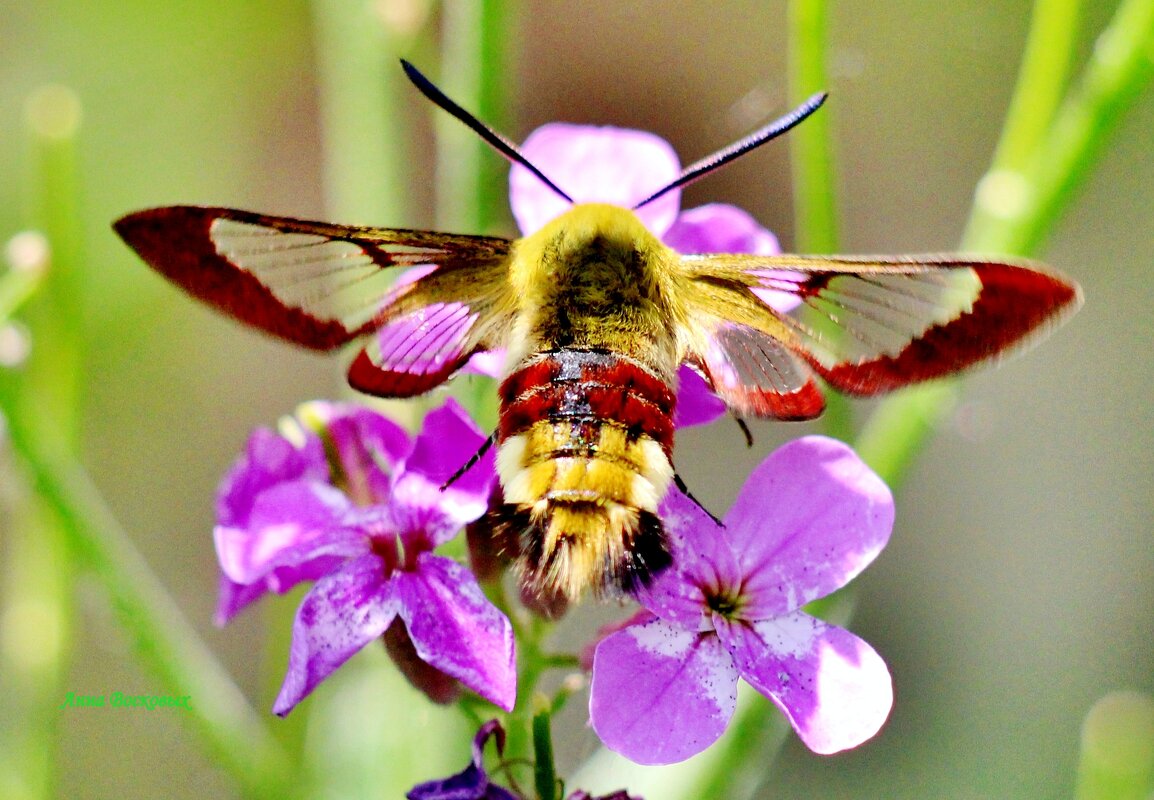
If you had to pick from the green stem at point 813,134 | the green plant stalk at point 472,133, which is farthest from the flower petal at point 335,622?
the green stem at point 813,134

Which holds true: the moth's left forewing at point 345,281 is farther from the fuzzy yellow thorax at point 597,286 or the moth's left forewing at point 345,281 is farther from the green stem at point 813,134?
the green stem at point 813,134

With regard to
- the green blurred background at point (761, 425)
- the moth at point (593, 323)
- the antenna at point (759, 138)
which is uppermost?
the antenna at point (759, 138)

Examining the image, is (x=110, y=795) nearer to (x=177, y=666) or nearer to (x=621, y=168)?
(x=177, y=666)

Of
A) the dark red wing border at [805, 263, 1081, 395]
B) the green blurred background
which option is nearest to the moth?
the dark red wing border at [805, 263, 1081, 395]

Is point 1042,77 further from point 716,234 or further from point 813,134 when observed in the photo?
point 716,234

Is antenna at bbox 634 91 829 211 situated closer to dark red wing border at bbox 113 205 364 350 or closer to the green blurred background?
dark red wing border at bbox 113 205 364 350

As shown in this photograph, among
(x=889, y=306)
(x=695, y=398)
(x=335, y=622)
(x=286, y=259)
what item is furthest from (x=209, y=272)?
(x=889, y=306)

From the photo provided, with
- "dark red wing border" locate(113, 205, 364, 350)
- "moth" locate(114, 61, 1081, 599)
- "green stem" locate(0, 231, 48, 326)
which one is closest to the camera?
"moth" locate(114, 61, 1081, 599)
